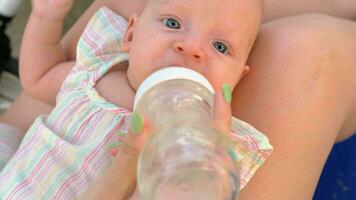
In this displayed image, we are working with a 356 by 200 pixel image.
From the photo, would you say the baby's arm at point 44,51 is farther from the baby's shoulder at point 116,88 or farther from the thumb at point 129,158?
the thumb at point 129,158

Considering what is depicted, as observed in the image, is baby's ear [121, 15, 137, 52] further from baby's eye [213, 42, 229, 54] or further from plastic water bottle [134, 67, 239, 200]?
plastic water bottle [134, 67, 239, 200]

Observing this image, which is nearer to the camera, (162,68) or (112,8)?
(162,68)

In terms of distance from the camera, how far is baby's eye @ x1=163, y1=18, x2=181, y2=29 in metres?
0.93

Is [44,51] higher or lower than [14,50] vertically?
higher

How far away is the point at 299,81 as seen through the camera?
0.95 meters

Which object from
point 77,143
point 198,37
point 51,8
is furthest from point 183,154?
point 51,8

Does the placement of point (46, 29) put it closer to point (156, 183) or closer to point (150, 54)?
point (150, 54)

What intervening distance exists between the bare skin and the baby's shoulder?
16cm

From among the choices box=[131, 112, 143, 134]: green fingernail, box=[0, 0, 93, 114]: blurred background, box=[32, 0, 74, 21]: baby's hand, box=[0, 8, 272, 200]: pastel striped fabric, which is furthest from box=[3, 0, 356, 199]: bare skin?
box=[0, 0, 93, 114]: blurred background

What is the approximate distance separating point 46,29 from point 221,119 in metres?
0.51

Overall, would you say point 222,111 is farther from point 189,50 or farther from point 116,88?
point 116,88

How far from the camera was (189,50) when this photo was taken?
0.86 m

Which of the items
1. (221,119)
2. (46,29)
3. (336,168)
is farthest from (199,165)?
(336,168)

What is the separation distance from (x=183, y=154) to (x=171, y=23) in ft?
1.25
